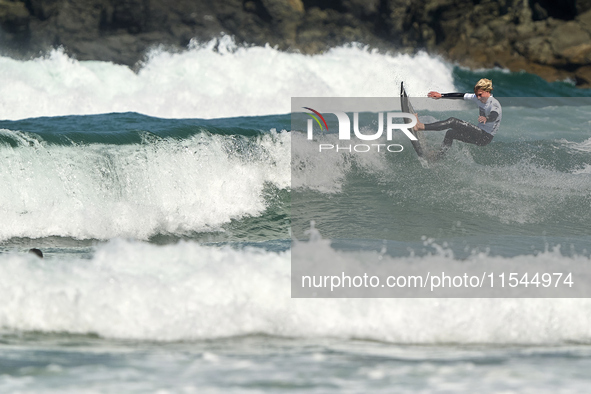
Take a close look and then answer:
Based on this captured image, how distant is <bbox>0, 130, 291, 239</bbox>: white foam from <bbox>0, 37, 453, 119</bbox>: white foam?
8.17m

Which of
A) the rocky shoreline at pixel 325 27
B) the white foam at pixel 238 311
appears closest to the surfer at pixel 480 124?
the white foam at pixel 238 311

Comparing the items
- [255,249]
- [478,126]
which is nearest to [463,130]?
[478,126]

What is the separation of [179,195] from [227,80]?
1170 centimetres

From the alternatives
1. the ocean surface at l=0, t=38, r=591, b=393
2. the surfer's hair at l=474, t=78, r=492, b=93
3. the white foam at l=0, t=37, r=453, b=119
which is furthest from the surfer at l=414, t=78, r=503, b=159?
the white foam at l=0, t=37, r=453, b=119

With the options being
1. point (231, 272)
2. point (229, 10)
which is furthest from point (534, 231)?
point (229, 10)

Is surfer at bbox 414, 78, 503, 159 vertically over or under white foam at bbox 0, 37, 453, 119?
under

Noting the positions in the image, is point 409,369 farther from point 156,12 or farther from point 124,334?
point 156,12

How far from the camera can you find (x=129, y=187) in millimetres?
8648

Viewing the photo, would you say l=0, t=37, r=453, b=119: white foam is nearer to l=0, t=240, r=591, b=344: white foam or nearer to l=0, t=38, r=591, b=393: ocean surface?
l=0, t=38, r=591, b=393: ocean surface

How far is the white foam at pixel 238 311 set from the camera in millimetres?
4625

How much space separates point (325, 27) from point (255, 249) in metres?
20.3

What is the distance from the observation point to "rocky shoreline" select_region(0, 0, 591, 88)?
23219 millimetres

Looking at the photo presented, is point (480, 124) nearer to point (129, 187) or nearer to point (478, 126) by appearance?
point (478, 126)

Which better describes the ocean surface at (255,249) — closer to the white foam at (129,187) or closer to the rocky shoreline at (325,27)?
the white foam at (129,187)
